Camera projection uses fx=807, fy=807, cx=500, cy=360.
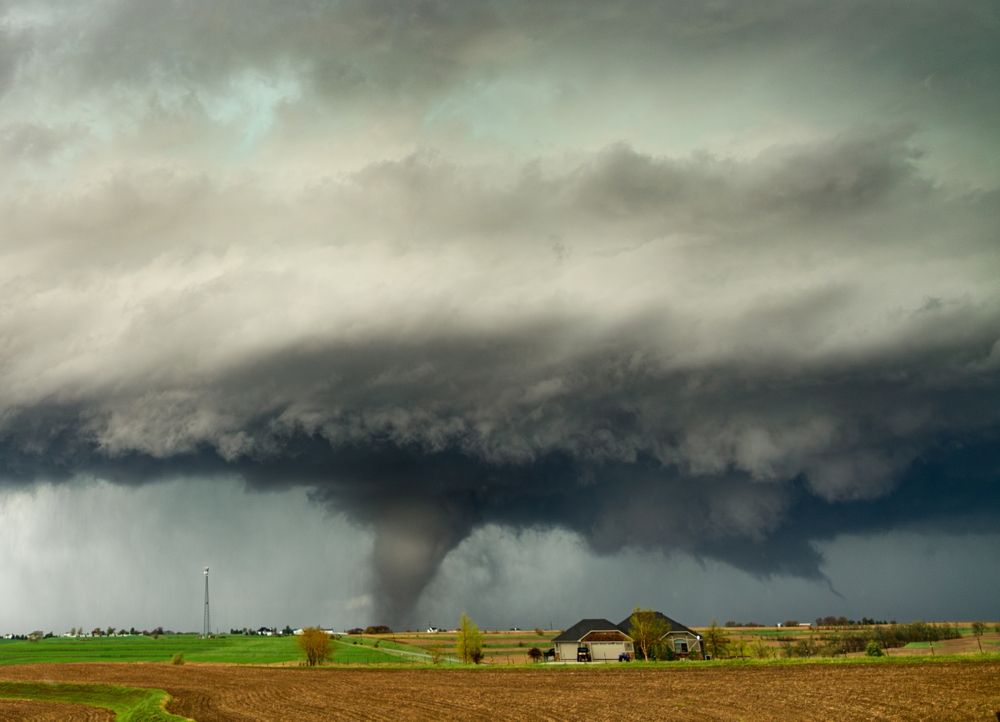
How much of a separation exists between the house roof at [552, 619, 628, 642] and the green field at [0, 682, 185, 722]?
9571cm

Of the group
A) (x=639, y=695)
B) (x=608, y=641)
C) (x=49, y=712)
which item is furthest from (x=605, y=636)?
(x=49, y=712)

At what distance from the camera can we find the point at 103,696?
103m

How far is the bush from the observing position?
6629 inches

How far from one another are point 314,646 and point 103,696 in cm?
6890

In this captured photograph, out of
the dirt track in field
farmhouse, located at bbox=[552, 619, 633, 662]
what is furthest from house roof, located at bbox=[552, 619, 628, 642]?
the dirt track in field

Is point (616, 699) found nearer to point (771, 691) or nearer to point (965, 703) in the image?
point (771, 691)

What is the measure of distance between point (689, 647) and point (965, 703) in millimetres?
117329

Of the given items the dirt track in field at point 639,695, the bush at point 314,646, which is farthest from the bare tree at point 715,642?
the bush at point 314,646

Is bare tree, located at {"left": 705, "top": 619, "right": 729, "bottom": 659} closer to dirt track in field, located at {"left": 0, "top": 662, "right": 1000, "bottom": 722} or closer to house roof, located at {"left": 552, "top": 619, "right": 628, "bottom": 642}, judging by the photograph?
house roof, located at {"left": 552, "top": 619, "right": 628, "bottom": 642}

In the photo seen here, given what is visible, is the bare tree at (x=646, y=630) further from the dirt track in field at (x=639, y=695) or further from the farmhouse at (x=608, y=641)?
the dirt track in field at (x=639, y=695)

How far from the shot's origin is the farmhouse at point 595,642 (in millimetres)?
168500

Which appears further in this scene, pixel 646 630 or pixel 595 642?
pixel 595 642

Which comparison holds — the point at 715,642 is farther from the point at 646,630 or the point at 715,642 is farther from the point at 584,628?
the point at 584,628

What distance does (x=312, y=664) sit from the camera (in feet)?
552
